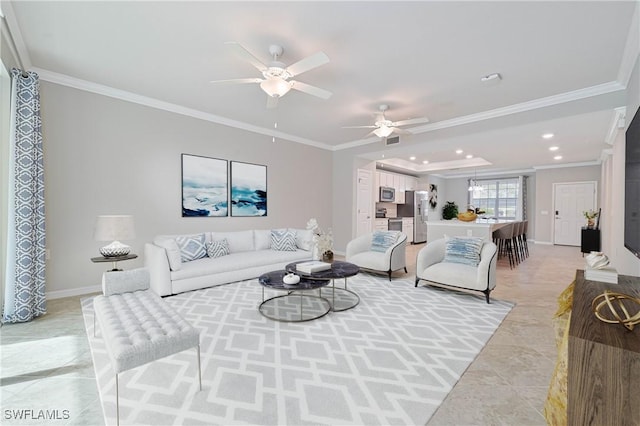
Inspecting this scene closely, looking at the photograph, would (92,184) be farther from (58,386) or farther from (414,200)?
(414,200)

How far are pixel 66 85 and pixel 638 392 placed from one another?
542 cm

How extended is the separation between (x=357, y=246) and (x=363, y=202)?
2398 millimetres

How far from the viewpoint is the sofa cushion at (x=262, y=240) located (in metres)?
5.10

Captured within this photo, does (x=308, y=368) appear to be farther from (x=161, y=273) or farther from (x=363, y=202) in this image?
(x=363, y=202)

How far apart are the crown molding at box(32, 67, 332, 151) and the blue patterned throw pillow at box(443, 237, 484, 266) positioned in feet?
12.9

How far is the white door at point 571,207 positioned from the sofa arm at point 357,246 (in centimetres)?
788

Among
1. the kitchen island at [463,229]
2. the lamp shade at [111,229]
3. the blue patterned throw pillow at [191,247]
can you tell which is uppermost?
the lamp shade at [111,229]

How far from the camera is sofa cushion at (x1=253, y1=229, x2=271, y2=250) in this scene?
5.10 meters

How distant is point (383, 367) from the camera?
207 cm

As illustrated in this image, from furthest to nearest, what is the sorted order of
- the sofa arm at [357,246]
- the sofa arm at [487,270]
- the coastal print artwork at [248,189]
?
1. the coastal print artwork at [248,189]
2. the sofa arm at [357,246]
3. the sofa arm at [487,270]

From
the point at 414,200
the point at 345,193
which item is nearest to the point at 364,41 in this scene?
the point at 345,193

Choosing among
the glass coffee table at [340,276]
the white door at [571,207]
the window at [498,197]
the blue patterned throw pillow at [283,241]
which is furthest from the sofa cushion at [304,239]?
the white door at [571,207]

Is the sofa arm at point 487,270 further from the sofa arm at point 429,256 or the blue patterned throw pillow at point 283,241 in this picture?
the blue patterned throw pillow at point 283,241

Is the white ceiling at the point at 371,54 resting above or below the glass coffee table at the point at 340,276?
above
